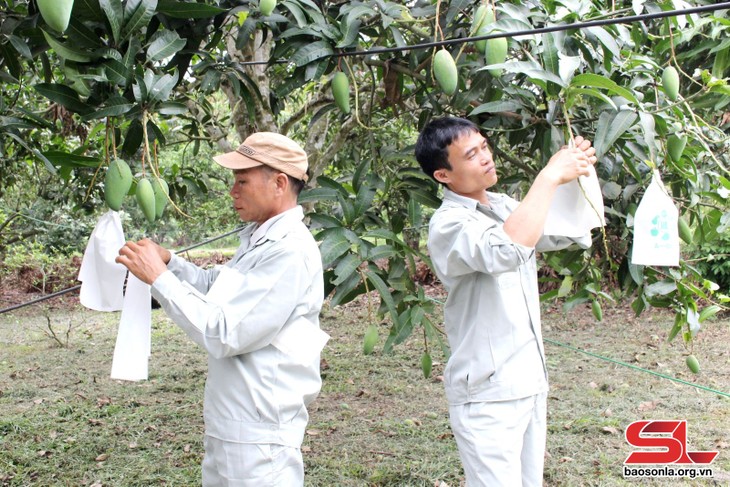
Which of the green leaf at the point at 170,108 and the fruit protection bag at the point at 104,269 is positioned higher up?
the green leaf at the point at 170,108

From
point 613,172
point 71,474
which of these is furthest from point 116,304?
point 71,474

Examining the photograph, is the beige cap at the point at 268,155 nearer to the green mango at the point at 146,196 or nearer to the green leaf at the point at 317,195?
the green mango at the point at 146,196

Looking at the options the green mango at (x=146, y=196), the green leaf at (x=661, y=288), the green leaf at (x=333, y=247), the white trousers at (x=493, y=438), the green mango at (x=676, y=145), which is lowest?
the white trousers at (x=493, y=438)

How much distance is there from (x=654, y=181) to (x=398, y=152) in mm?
856

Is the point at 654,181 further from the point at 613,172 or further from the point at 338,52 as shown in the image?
the point at 338,52

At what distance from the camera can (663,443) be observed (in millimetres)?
2875

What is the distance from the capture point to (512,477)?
1436mm

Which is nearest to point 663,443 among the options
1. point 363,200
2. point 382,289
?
point 382,289

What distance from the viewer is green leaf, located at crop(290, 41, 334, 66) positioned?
1.55 metres

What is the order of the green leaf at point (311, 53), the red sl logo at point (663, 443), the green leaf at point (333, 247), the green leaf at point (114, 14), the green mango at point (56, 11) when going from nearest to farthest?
the green mango at point (56, 11) < the green leaf at point (114, 14) < the green leaf at point (311, 53) < the green leaf at point (333, 247) < the red sl logo at point (663, 443)

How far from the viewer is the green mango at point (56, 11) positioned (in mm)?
1042

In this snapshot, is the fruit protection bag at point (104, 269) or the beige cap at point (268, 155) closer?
the beige cap at point (268, 155)

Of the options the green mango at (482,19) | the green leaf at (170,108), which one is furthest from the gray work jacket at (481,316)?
the green leaf at (170,108)

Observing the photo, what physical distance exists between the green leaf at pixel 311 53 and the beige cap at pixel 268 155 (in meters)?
0.21
